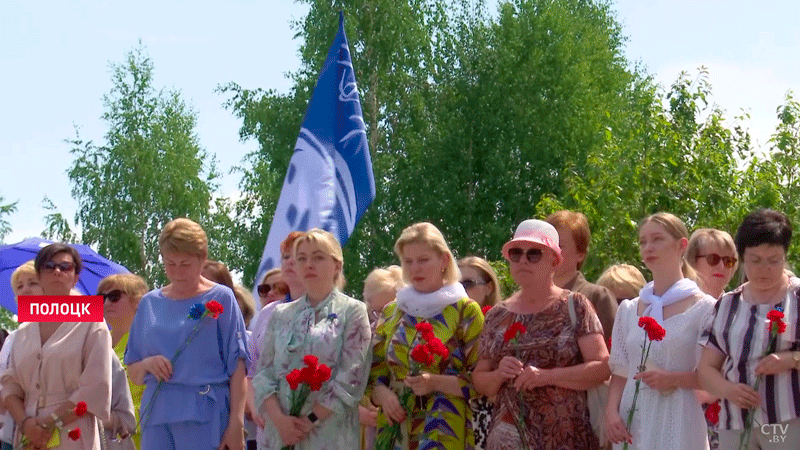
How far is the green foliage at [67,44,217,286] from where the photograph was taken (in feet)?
132

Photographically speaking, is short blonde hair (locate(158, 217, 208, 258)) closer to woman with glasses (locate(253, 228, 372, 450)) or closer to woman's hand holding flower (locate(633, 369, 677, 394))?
woman with glasses (locate(253, 228, 372, 450))

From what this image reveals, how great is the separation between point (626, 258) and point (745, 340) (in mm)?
15413

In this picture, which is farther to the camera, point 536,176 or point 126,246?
point 126,246

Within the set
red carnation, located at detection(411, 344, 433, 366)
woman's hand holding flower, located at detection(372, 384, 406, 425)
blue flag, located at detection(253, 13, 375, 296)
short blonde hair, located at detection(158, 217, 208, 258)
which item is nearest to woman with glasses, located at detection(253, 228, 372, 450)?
woman's hand holding flower, located at detection(372, 384, 406, 425)

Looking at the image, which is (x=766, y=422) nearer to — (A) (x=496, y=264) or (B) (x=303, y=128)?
(B) (x=303, y=128)

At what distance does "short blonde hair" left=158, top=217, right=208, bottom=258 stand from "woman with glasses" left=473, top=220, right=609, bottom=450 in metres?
1.83

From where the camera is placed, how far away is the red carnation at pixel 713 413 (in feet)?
20.9

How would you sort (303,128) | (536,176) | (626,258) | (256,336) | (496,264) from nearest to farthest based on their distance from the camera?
1. (256,336)
2. (303,128)
3. (626,258)
4. (496,264)
5. (536,176)

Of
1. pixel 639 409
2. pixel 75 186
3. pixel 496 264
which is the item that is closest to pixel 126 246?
pixel 75 186

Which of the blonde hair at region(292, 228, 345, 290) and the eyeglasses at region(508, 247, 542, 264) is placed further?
the blonde hair at region(292, 228, 345, 290)

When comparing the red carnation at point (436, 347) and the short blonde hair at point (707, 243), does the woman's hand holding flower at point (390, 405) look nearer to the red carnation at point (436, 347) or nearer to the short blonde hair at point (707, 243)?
the red carnation at point (436, 347)

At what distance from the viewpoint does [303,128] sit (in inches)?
478

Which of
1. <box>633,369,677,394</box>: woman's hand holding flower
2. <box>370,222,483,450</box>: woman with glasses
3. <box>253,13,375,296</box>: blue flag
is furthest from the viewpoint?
<box>253,13,375,296</box>: blue flag

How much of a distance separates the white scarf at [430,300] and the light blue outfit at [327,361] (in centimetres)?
29
